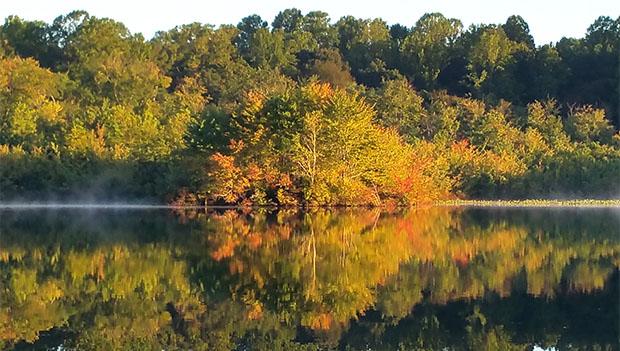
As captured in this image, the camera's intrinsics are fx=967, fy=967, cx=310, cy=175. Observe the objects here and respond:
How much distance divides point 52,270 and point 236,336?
609 cm

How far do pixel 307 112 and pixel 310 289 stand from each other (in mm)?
23820

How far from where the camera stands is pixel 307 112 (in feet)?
119

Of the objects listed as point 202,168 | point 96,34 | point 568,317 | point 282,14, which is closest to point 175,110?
point 96,34

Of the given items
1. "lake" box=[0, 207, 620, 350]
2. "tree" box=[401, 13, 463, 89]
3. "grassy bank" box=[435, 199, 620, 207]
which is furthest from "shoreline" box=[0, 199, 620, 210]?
"tree" box=[401, 13, 463, 89]

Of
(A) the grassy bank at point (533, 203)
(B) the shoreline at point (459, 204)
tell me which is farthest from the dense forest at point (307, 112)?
(A) the grassy bank at point (533, 203)

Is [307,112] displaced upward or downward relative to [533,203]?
upward

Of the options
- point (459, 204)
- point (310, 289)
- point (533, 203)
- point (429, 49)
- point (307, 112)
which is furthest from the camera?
point (429, 49)

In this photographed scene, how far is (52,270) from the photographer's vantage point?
14695mm

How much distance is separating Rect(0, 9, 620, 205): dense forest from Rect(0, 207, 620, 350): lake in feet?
45.5

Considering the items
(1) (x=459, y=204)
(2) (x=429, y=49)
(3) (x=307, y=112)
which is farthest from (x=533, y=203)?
(2) (x=429, y=49)

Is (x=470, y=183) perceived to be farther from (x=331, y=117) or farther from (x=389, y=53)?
(x=389, y=53)

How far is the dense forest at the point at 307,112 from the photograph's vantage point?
36.3 metres

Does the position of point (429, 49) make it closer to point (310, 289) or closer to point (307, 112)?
point (307, 112)

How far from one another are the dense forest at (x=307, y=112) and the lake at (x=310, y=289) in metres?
13.9
